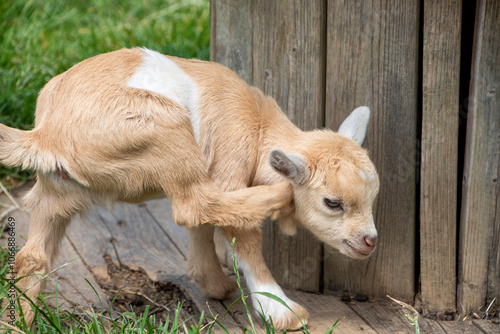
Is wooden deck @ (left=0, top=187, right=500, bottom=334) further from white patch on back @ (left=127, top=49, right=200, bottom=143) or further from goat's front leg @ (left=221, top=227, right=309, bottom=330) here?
white patch on back @ (left=127, top=49, right=200, bottom=143)

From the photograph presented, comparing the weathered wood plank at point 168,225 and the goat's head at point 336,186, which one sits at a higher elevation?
the goat's head at point 336,186

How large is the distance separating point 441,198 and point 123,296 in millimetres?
2286

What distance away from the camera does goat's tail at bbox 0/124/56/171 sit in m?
3.71

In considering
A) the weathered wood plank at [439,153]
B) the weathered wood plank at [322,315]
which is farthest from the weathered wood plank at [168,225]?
the weathered wood plank at [439,153]

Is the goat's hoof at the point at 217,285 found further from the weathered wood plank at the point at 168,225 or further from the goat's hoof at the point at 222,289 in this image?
the weathered wood plank at the point at 168,225

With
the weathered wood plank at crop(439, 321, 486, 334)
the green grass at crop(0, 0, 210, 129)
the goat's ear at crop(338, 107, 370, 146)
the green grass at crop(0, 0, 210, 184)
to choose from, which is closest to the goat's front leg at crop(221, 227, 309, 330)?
the goat's ear at crop(338, 107, 370, 146)

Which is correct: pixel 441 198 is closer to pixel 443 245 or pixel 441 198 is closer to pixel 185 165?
pixel 443 245

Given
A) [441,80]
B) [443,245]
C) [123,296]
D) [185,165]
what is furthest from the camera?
[123,296]

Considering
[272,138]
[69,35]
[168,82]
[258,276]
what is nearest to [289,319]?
[258,276]

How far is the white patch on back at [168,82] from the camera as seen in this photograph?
3838 mm

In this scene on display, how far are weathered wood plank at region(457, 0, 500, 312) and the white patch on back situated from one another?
1674 mm

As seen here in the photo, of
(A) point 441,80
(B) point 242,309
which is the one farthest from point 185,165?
(A) point 441,80

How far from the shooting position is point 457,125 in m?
4.09

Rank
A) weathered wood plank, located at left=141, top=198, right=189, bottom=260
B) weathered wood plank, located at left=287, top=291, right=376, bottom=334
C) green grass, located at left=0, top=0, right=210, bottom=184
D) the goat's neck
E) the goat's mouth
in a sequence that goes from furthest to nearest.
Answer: green grass, located at left=0, top=0, right=210, bottom=184
weathered wood plank, located at left=141, top=198, right=189, bottom=260
weathered wood plank, located at left=287, top=291, right=376, bottom=334
the goat's neck
the goat's mouth
